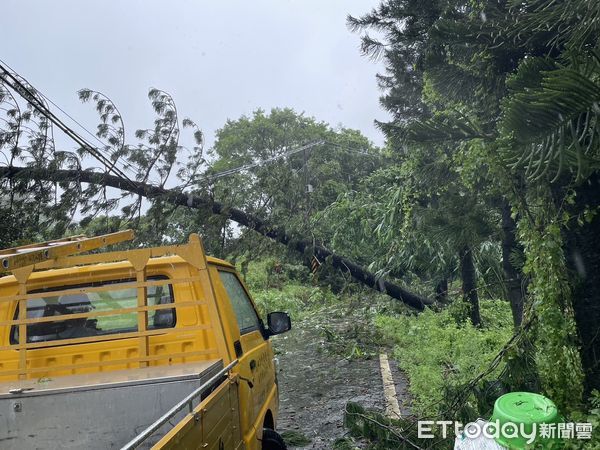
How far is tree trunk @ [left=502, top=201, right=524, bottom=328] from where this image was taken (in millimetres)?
7004

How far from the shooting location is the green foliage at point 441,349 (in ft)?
20.0

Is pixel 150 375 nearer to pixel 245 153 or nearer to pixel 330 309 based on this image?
pixel 330 309

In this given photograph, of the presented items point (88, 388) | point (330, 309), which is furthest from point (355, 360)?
point (88, 388)

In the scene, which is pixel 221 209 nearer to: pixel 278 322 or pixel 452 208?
pixel 452 208

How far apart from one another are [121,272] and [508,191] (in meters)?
3.37

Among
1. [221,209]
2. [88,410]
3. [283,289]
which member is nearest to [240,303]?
[88,410]

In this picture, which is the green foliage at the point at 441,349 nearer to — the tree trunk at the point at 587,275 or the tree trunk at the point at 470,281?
the tree trunk at the point at 470,281

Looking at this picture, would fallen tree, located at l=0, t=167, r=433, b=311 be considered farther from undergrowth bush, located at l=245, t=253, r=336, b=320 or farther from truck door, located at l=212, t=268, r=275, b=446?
truck door, located at l=212, t=268, r=275, b=446

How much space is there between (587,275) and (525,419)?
1.79m

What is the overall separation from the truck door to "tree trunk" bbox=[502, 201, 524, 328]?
3687 mm

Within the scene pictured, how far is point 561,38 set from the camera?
14.3 ft

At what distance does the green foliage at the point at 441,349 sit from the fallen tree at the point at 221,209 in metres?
0.73

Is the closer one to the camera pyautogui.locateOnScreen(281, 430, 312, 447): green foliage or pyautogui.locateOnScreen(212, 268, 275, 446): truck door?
pyautogui.locateOnScreen(212, 268, 275, 446): truck door

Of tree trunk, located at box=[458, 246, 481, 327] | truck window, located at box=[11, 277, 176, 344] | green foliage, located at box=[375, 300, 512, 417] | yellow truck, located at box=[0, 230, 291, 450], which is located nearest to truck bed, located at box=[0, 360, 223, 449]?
yellow truck, located at box=[0, 230, 291, 450]
